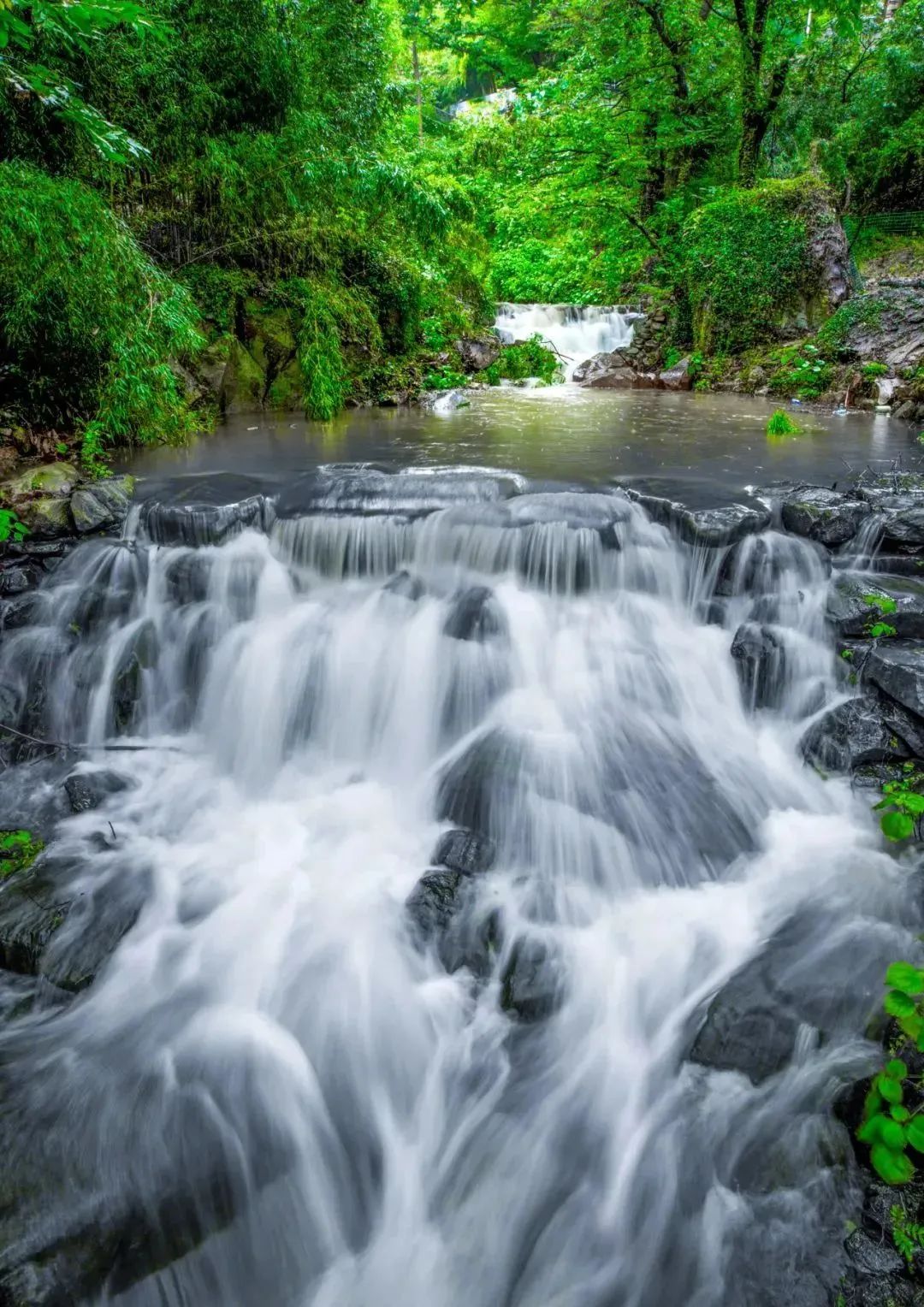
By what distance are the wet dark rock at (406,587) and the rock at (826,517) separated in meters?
2.77

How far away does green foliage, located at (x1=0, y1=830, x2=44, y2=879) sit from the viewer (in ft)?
12.2

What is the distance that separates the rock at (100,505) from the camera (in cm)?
566

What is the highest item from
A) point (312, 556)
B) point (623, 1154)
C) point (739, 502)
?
point (739, 502)

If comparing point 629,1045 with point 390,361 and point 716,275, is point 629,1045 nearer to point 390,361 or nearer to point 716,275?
point 390,361

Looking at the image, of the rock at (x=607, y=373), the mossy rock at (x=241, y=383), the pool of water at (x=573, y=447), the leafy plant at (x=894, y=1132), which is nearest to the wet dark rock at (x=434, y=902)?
the leafy plant at (x=894, y=1132)

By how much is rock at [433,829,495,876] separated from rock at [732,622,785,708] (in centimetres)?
204

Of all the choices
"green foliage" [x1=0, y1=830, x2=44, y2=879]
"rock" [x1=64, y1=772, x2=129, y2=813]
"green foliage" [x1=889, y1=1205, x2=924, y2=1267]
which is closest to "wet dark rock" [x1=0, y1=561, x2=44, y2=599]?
"rock" [x1=64, y1=772, x2=129, y2=813]

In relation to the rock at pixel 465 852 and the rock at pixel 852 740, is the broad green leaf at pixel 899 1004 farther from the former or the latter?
the rock at pixel 852 740

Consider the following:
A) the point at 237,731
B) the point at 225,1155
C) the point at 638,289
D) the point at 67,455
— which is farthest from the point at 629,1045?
the point at 638,289

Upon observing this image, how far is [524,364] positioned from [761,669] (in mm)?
11748

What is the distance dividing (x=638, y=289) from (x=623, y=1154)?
18103 millimetres

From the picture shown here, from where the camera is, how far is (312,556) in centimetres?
565

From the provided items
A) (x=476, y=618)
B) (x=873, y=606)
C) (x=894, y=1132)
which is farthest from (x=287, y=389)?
(x=894, y=1132)

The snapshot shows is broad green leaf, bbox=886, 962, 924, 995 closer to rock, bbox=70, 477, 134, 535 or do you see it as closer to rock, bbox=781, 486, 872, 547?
rock, bbox=781, 486, 872, 547
